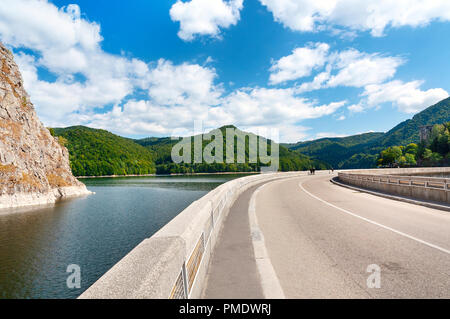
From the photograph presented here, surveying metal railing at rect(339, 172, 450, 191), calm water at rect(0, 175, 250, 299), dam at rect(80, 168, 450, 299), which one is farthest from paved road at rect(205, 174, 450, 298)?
calm water at rect(0, 175, 250, 299)

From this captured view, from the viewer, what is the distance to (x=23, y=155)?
41406mm

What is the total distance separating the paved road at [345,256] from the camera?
3730 millimetres

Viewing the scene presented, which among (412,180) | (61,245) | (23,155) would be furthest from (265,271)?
(23,155)

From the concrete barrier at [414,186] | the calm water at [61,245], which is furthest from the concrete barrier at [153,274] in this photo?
the concrete barrier at [414,186]

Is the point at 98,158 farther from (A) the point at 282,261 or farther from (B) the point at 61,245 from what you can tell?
(A) the point at 282,261

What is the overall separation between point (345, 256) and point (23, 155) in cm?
5065

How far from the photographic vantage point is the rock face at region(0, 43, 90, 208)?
3741 centimetres

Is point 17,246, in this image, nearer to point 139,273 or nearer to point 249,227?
point 249,227

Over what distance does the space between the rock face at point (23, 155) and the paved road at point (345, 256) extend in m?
42.4

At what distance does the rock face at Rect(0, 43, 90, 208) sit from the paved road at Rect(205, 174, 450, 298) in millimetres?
42440

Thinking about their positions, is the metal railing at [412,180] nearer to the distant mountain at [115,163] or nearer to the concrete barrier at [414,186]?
the concrete barrier at [414,186]

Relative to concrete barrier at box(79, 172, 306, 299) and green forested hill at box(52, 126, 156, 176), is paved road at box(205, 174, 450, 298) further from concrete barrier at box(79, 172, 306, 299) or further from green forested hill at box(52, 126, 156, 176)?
green forested hill at box(52, 126, 156, 176)
